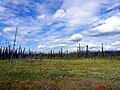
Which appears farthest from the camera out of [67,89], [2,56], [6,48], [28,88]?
[2,56]

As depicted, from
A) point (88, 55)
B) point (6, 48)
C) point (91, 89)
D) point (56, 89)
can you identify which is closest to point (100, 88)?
point (91, 89)

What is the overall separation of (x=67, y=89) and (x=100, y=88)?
2824mm

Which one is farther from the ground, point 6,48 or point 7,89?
point 6,48

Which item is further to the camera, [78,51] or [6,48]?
[78,51]

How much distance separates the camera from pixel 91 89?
16922 mm

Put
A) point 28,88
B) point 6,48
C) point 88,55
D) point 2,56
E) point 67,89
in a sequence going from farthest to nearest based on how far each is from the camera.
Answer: point 88,55 → point 2,56 → point 6,48 → point 28,88 → point 67,89

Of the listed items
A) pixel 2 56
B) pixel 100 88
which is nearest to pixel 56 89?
pixel 100 88

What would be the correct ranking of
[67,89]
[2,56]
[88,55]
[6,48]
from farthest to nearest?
[88,55]
[2,56]
[6,48]
[67,89]

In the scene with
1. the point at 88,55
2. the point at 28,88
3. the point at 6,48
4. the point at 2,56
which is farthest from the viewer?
the point at 88,55

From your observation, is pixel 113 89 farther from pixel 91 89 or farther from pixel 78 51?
pixel 78 51

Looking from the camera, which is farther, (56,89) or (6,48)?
(6,48)

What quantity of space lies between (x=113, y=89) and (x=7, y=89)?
8.58 metres

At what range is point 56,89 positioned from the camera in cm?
1650

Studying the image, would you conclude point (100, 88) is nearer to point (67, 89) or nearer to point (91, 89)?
point (91, 89)
